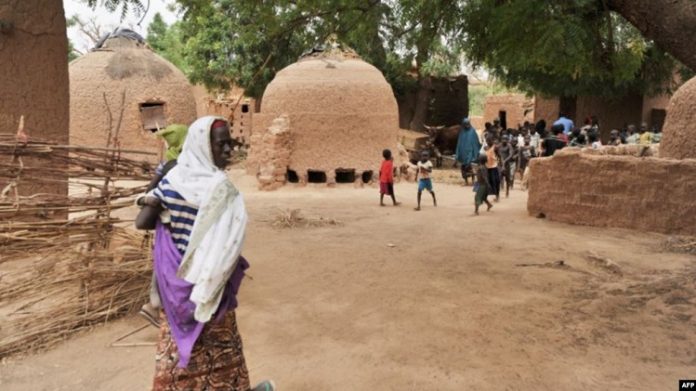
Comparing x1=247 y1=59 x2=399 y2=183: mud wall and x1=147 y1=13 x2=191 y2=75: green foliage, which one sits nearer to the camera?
x1=247 y1=59 x2=399 y2=183: mud wall

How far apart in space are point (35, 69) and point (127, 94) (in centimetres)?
1130

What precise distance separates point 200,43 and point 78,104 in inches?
229

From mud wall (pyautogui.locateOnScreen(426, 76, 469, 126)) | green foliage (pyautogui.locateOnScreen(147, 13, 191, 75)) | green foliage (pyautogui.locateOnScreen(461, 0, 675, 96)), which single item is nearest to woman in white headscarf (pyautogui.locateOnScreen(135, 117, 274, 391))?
green foliage (pyautogui.locateOnScreen(461, 0, 675, 96))

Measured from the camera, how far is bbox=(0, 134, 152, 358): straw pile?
12.4 ft

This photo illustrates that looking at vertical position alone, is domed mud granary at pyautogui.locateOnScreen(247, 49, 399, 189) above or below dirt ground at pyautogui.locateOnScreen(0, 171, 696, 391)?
above

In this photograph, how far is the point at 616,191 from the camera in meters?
7.92

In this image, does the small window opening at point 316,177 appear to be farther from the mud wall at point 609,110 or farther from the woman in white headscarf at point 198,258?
the woman in white headscarf at point 198,258

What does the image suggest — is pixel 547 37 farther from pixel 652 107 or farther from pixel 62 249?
pixel 652 107

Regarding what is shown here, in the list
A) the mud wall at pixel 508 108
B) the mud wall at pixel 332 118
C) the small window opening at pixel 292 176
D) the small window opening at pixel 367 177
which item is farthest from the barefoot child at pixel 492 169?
the mud wall at pixel 508 108

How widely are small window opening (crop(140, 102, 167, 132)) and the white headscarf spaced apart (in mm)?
15124

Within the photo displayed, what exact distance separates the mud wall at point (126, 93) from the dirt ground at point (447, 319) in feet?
33.2

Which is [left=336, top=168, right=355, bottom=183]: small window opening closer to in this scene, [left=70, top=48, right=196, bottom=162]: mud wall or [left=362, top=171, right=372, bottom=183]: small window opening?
[left=362, top=171, right=372, bottom=183]: small window opening

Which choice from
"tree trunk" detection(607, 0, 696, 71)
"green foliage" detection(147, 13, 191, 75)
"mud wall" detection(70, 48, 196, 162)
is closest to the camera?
"tree trunk" detection(607, 0, 696, 71)

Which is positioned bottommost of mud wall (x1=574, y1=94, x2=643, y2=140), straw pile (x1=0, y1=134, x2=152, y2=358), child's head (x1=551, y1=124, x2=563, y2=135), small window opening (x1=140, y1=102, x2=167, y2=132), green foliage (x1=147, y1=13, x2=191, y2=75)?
straw pile (x1=0, y1=134, x2=152, y2=358)
